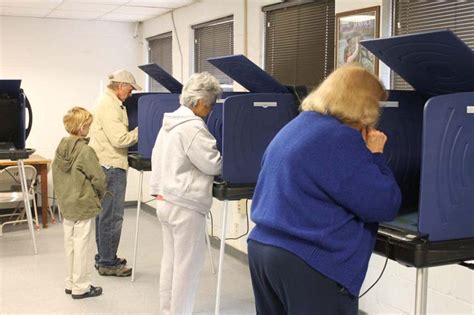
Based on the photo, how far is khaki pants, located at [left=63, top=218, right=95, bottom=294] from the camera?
136 inches

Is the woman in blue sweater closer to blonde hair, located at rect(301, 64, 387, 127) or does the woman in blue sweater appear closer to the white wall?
blonde hair, located at rect(301, 64, 387, 127)

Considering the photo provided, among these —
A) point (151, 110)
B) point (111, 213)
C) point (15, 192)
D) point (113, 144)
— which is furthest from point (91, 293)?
point (15, 192)

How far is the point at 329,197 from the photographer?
1.55 m

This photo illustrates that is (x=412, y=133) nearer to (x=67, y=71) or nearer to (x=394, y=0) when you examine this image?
(x=394, y=0)

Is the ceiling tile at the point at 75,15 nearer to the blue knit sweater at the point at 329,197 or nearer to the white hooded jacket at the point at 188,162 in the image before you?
the white hooded jacket at the point at 188,162

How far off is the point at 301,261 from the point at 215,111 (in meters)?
1.69

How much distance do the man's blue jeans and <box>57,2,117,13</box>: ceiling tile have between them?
7.10 ft

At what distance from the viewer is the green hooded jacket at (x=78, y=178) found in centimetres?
335

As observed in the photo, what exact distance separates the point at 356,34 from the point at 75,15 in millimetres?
3911

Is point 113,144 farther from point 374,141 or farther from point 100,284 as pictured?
point 374,141

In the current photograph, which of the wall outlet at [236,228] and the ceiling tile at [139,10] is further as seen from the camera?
the ceiling tile at [139,10]

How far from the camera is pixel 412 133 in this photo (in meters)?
2.09

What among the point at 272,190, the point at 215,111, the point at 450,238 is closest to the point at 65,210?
the point at 215,111

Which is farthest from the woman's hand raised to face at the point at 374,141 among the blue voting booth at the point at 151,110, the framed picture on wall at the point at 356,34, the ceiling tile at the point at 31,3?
the ceiling tile at the point at 31,3
